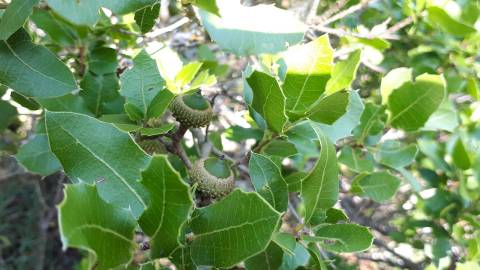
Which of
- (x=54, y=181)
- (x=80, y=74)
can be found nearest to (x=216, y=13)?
(x=80, y=74)

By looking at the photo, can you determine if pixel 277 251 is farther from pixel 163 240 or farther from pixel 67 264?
pixel 67 264

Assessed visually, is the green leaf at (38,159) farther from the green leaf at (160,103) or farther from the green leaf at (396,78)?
the green leaf at (396,78)

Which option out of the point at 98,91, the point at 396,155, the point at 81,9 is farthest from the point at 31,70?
the point at 396,155

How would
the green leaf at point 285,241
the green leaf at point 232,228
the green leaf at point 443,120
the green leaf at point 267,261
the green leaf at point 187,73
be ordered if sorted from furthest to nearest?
the green leaf at point 443,120 → the green leaf at point 187,73 → the green leaf at point 267,261 → the green leaf at point 285,241 → the green leaf at point 232,228

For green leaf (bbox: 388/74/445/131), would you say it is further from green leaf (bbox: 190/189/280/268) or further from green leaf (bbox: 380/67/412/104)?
green leaf (bbox: 190/189/280/268)

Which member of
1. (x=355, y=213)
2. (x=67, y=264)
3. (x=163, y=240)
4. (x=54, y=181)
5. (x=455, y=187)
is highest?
(x=163, y=240)

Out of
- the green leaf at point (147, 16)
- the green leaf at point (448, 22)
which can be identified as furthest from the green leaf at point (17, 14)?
the green leaf at point (448, 22)

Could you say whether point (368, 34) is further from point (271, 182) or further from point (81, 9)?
point (81, 9)

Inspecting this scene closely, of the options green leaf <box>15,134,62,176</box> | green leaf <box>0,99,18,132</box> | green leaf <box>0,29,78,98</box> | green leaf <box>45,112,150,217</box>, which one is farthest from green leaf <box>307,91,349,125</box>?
green leaf <box>0,99,18,132</box>
